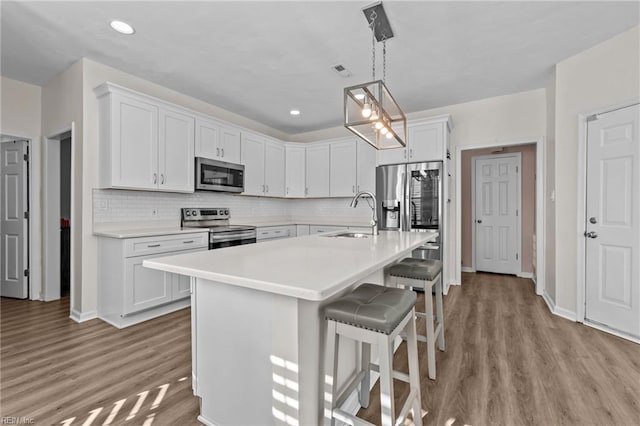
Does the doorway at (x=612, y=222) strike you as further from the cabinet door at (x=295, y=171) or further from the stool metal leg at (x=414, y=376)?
the cabinet door at (x=295, y=171)

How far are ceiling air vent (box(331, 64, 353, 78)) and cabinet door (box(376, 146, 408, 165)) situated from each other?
4.08 ft

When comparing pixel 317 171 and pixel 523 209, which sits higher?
pixel 317 171

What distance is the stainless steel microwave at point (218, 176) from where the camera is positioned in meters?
3.82

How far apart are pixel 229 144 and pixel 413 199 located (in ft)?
8.83

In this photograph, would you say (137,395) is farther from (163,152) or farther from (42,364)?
(163,152)

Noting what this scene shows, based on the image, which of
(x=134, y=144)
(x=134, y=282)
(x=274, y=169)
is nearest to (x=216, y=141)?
(x=134, y=144)

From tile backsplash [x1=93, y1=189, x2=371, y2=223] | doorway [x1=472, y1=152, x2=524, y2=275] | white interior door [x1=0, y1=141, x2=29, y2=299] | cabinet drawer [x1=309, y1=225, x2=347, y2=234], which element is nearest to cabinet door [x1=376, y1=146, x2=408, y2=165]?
tile backsplash [x1=93, y1=189, x2=371, y2=223]

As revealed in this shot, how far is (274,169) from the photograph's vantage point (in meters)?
5.17

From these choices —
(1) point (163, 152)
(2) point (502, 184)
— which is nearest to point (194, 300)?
(1) point (163, 152)

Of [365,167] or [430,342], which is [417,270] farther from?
[365,167]

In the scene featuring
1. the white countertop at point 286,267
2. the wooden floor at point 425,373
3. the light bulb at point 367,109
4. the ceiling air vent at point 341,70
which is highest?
the ceiling air vent at point 341,70

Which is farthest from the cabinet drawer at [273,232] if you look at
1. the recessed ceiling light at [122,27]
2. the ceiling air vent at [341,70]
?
the recessed ceiling light at [122,27]

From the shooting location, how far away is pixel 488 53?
301 centimetres

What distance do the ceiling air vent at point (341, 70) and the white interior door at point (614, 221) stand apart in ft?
8.07
